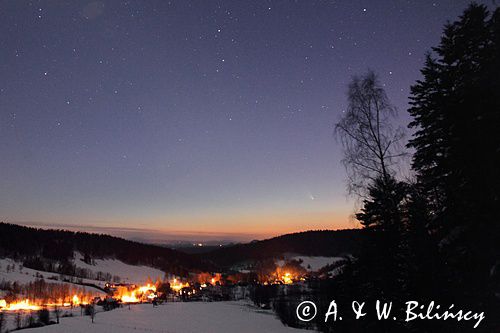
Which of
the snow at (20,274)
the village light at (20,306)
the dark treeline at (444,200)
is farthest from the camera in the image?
→ the snow at (20,274)

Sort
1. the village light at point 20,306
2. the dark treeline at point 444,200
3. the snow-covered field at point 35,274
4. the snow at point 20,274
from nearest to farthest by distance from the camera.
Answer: the dark treeline at point 444,200 < the village light at point 20,306 < the snow at point 20,274 < the snow-covered field at point 35,274

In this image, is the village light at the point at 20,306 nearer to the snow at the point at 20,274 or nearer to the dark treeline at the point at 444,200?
the snow at the point at 20,274

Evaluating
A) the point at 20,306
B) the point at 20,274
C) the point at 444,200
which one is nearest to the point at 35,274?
the point at 20,274

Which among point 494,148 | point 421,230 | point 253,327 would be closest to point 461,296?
point 421,230

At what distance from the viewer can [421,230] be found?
1307cm

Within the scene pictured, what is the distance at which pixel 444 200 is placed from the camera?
645 inches

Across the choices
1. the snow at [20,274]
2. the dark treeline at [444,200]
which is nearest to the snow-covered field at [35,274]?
the snow at [20,274]

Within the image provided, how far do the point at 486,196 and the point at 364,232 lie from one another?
16.7 feet

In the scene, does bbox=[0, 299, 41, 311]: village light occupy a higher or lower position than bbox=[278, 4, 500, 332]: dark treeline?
lower

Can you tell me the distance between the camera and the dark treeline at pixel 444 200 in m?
12.7

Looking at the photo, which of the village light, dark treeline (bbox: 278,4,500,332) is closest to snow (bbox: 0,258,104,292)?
the village light

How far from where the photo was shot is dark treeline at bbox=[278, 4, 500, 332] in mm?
12688

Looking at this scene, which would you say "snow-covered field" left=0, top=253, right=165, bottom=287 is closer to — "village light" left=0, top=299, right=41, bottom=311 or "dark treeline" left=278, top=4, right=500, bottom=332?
"village light" left=0, top=299, right=41, bottom=311

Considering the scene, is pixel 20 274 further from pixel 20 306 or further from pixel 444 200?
pixel 444 200
